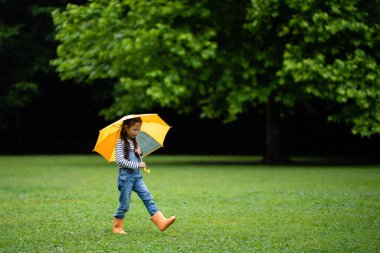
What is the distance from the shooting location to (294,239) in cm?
906

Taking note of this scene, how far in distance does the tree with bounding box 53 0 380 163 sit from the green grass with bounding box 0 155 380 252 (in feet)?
18.0

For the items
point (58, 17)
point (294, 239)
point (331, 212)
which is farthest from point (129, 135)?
point (58, 17)

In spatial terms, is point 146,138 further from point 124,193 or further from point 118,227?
point 118,227

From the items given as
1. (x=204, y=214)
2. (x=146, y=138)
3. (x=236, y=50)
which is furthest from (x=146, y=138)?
(x=236, y=50)

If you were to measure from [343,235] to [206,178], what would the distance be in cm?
1127

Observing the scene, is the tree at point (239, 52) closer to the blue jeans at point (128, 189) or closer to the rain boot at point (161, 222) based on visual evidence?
the blue jeans at point (128, 189)

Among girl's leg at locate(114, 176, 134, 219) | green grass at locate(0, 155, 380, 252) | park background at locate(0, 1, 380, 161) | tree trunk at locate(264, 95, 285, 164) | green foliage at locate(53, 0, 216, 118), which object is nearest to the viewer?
green grass at locate(0, 155, 380, 252)

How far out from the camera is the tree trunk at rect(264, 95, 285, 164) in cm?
2844

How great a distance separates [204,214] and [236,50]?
53.7 feet

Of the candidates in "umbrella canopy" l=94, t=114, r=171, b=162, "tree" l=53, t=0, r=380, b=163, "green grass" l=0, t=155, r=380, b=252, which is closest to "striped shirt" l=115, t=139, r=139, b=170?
"umbrella canopy" l=94, t=114, r=171, b=162

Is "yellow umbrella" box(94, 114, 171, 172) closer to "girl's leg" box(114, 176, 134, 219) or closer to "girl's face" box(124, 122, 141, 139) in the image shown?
"girl's face" box(124, 122, 141, 139)

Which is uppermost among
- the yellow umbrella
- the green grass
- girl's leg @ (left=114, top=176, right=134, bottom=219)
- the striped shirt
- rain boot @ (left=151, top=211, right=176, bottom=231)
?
the yellow umbrella

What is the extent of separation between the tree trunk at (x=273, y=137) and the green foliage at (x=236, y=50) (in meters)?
1.58

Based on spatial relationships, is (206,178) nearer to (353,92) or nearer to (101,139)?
(353,92)
